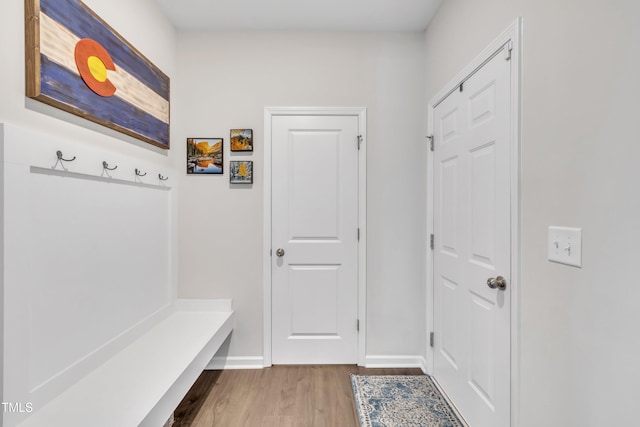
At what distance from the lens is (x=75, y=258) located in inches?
53.4

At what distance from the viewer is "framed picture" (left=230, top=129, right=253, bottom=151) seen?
2.32 meters

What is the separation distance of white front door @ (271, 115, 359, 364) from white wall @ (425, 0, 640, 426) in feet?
4.15

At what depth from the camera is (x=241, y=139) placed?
2322 millimetres

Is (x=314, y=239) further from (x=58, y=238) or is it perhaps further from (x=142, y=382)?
(x=58, y=238)

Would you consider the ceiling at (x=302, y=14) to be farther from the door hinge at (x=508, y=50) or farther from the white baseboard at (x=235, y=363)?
the white baseboard at (x=235, y=363)

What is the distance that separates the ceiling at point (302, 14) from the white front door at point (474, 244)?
0.75 metres

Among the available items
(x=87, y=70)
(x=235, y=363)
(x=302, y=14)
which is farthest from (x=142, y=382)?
(x=302, y=14)

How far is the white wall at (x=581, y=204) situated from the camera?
0.83 metres

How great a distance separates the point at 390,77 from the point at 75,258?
2.33m

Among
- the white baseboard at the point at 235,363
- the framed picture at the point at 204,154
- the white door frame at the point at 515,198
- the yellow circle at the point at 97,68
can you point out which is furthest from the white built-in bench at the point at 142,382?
the white door frame at the point at 515,198

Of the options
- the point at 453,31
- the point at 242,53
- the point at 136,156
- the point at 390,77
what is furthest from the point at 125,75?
the point at 453,31

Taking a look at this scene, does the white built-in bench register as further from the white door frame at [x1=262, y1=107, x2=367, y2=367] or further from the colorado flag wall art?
the colorado flag wall art

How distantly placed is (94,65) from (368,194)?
182 centimetres

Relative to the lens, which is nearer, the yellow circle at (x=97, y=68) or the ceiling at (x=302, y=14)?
the yellow circle at (x=97, y=68)
